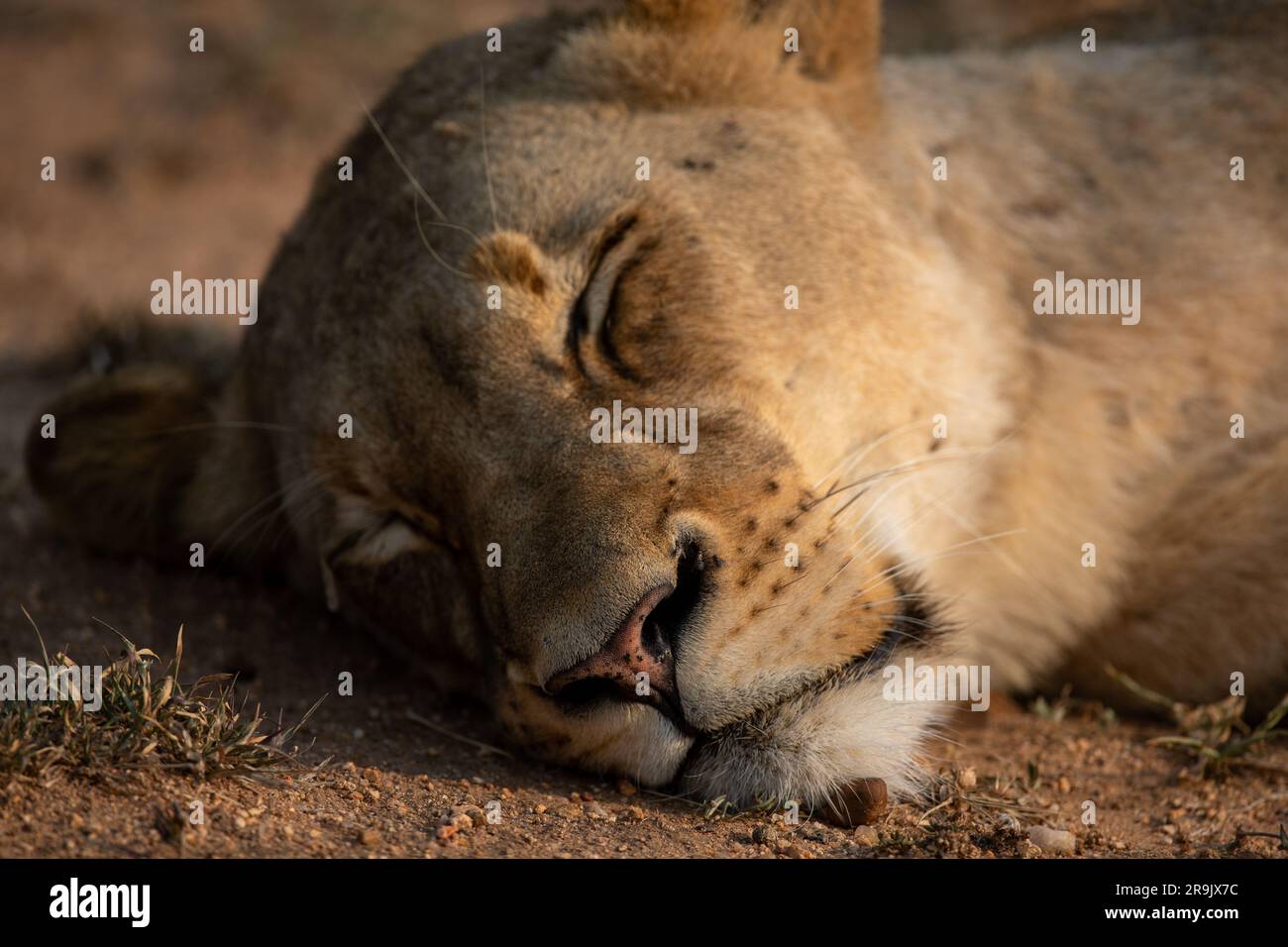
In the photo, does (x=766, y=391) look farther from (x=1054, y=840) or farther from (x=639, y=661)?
(x=1054, y=840)

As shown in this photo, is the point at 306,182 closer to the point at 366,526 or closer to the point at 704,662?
the point at 366,526

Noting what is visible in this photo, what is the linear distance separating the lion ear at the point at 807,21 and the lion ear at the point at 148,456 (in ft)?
5.30

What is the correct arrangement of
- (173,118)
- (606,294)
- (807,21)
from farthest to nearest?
1. (173,118)
2. (807,21)
3. (606,294)

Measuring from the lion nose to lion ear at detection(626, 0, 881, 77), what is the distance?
162 centimetres

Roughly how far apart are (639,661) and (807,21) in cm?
183

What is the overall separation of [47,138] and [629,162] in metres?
6.95

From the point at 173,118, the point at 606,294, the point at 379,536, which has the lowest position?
the point at 379,536

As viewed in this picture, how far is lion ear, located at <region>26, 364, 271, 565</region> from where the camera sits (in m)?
4.08

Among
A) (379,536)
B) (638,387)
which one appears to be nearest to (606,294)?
(638,387)

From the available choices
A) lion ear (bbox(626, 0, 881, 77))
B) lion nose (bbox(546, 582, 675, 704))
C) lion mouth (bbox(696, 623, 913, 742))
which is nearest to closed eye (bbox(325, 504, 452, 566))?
lion nose (bbox(546, 582, 675, 704))

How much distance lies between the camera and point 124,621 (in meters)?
4.01

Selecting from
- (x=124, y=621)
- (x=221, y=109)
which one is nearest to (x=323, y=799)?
(x=124, y=621)

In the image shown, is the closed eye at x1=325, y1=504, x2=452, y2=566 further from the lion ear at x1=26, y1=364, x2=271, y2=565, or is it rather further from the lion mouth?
the lion mouth

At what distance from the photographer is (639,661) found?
2602 mm
